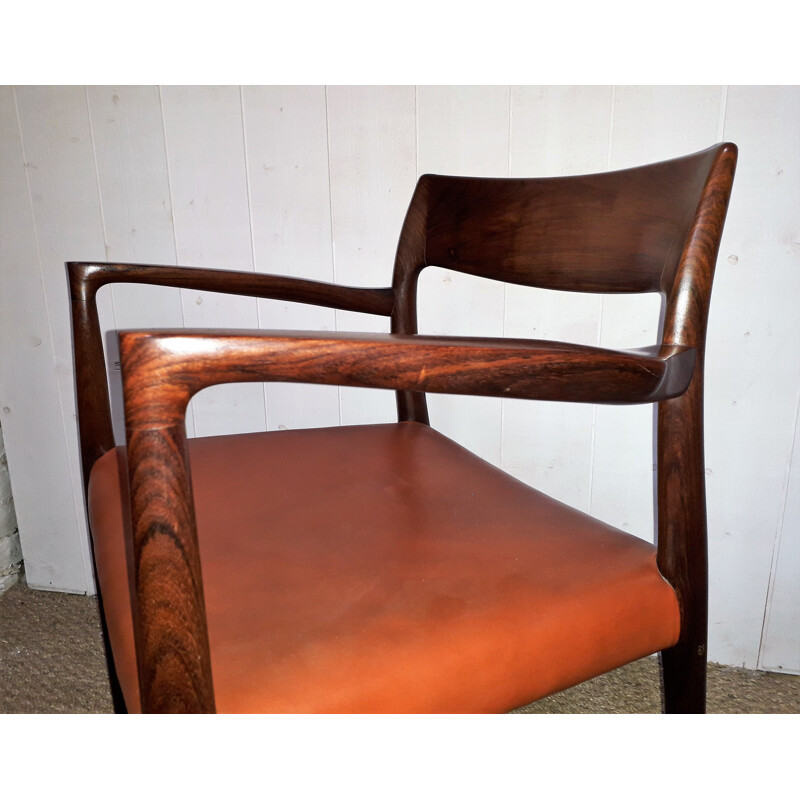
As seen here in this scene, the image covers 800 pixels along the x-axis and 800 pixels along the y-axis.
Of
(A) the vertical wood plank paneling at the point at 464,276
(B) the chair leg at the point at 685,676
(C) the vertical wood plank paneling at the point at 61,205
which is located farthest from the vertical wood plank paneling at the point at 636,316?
(C) the vertical wood plank paneling at the point at 61,205

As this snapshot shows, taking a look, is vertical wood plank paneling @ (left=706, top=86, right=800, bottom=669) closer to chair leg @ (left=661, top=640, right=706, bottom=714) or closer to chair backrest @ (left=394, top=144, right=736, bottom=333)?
chair backrest @ (left=394, top=144, right=736, bottom=333)

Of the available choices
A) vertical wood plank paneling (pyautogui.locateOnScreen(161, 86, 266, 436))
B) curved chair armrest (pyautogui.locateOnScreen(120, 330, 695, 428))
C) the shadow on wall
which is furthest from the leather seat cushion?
the shadow on wall

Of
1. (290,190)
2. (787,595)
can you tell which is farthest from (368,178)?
(787,595)

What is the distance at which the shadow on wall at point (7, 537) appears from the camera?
1.37 m

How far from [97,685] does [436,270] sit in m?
0.91

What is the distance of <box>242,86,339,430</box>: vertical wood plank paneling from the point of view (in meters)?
1.06

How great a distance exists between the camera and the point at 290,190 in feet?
3.58

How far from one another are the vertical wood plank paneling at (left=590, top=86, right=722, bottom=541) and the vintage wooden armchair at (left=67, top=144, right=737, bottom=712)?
34cm

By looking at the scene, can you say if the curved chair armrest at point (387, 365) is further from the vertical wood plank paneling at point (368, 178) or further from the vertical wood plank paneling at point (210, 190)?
the vertical wood plank paneling at point (210, 190)

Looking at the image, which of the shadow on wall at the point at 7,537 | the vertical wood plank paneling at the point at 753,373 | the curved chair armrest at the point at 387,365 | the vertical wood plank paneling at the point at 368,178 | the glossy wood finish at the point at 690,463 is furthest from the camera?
the shadow on wall at the point at 7,537

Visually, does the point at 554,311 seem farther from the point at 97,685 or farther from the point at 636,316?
the point at 97,685

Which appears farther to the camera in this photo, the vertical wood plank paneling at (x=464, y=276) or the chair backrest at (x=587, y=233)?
the vertical wood plank paneling at (x=464, y=276)

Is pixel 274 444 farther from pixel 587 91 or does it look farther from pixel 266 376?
pixel 587 91

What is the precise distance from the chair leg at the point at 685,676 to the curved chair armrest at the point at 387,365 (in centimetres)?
24
